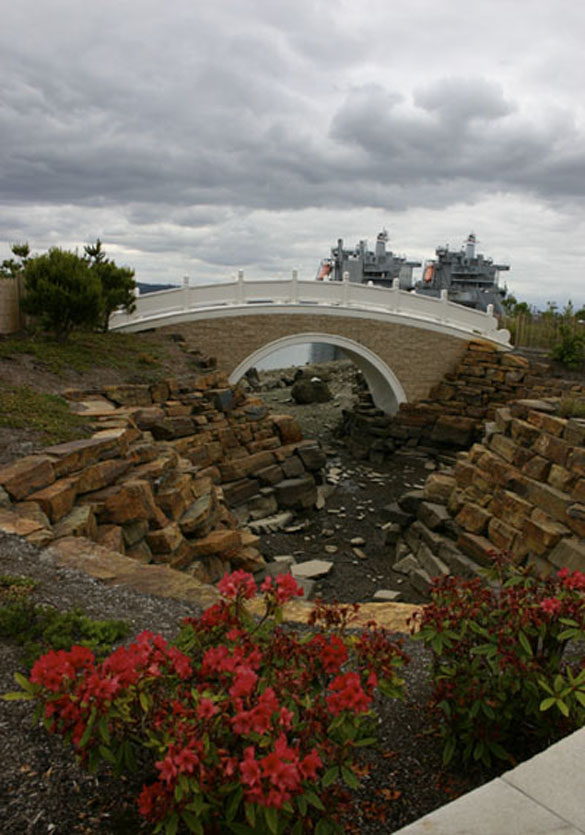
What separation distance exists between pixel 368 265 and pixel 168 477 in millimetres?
35560

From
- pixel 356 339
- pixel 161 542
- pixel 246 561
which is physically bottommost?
pixel 246 561

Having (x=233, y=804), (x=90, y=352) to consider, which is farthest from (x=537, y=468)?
(x=90, y=352)

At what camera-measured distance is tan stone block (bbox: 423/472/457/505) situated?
11574 millimetres

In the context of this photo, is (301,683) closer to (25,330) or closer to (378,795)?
(378,795)

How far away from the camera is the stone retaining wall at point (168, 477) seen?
20.5ft

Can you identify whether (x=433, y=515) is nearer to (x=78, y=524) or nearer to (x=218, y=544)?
(x=218, y=544)

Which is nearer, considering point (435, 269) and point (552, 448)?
point (552, 448)

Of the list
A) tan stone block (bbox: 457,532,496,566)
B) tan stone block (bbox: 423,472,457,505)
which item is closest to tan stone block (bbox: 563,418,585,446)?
tan stone block (bbox: 457,532,496,566)

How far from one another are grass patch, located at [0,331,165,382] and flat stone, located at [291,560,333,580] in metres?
5.40

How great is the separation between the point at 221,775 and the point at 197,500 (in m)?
7.36

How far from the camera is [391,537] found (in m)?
11.9

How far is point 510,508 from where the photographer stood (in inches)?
358

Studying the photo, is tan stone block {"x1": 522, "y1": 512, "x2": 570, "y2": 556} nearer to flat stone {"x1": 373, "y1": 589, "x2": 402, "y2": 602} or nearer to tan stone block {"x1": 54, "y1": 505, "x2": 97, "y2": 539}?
flat stone {"x1": 373, "y1": 589, "x2": 402, "y2": 602}

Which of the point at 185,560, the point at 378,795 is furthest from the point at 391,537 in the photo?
the point at 378,795
